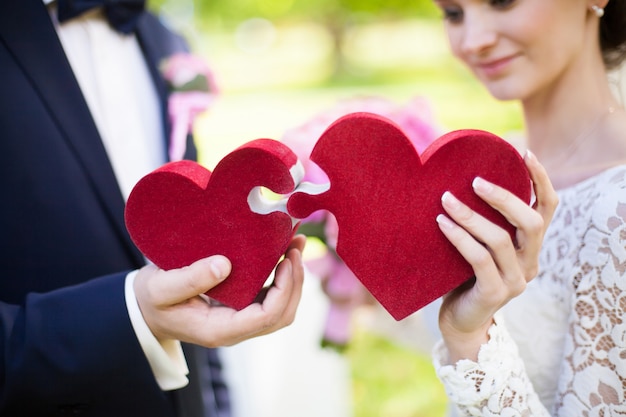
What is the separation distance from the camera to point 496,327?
1.38 metres

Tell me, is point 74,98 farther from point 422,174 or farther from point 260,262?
point 422,174

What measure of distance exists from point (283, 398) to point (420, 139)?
1570 millimetres

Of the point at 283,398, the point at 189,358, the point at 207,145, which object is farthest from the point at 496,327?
the point at 207,145

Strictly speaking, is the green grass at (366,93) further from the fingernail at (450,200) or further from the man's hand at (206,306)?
the fingernail at (450,200)

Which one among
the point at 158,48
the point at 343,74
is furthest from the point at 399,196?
the point at 343,74

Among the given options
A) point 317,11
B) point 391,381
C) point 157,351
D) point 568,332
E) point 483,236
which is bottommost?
point 317,11

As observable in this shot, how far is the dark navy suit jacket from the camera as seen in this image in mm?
1382

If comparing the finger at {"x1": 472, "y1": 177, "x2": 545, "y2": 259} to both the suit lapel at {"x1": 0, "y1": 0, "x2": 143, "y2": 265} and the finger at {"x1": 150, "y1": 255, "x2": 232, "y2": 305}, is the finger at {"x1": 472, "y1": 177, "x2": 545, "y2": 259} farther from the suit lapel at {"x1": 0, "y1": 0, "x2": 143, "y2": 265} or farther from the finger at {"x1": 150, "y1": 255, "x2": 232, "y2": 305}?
the suit lapel at {"x1": 0, "y1": 0, "x2": 143, "y2": 265}

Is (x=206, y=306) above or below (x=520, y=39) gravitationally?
below

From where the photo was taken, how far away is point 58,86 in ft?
5.22

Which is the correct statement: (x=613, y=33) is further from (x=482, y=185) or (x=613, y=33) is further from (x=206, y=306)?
(x=206, y=306)

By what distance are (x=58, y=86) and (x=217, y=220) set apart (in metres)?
Answer: 0.67

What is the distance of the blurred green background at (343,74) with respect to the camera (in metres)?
4.37

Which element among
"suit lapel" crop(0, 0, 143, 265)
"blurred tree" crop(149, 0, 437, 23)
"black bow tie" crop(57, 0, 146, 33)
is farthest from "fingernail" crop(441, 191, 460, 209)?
"blurred tree" crop(149, 0, 437, 23)
